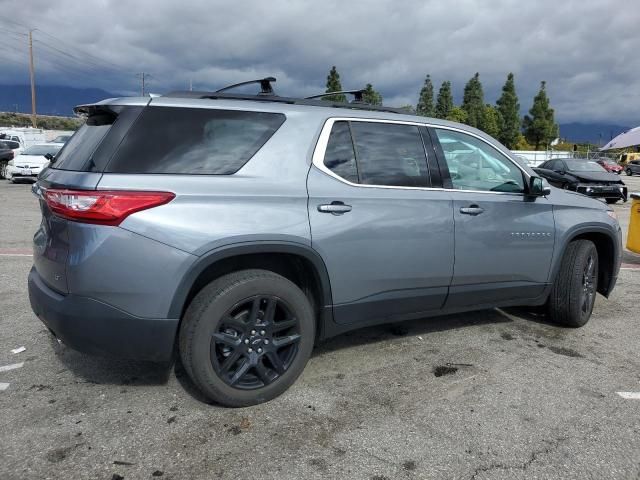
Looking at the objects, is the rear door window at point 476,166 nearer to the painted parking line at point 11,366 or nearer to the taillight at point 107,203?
the taillight at point 107,203

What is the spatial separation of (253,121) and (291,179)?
42 centimetres

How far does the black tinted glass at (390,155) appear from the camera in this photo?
341 cm

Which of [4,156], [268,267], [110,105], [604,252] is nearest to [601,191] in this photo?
[604,252]

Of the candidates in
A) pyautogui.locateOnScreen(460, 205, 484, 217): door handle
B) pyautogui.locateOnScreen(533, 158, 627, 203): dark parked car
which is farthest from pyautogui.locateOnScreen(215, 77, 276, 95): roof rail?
pyautogui.locateOnScreen(533, 158, 627, 203): dark parked car

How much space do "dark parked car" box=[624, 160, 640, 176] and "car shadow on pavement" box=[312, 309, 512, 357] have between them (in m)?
43.6

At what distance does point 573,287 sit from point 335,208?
2507 millimetres

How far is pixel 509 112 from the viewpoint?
53.5 metres

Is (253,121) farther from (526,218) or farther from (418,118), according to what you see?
(526,218)

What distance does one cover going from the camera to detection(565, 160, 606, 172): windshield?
16.4m

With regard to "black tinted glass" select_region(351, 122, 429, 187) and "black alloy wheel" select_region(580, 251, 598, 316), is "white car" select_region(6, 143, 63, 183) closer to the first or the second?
"black tinted glass" select_region(351, 122, 429, 187)

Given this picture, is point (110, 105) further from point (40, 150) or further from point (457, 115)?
point (457, 115)

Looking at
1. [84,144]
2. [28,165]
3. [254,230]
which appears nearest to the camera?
[254,230]

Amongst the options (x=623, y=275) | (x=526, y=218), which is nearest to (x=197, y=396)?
(x=526, y=218)

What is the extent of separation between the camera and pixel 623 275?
6.80 m
